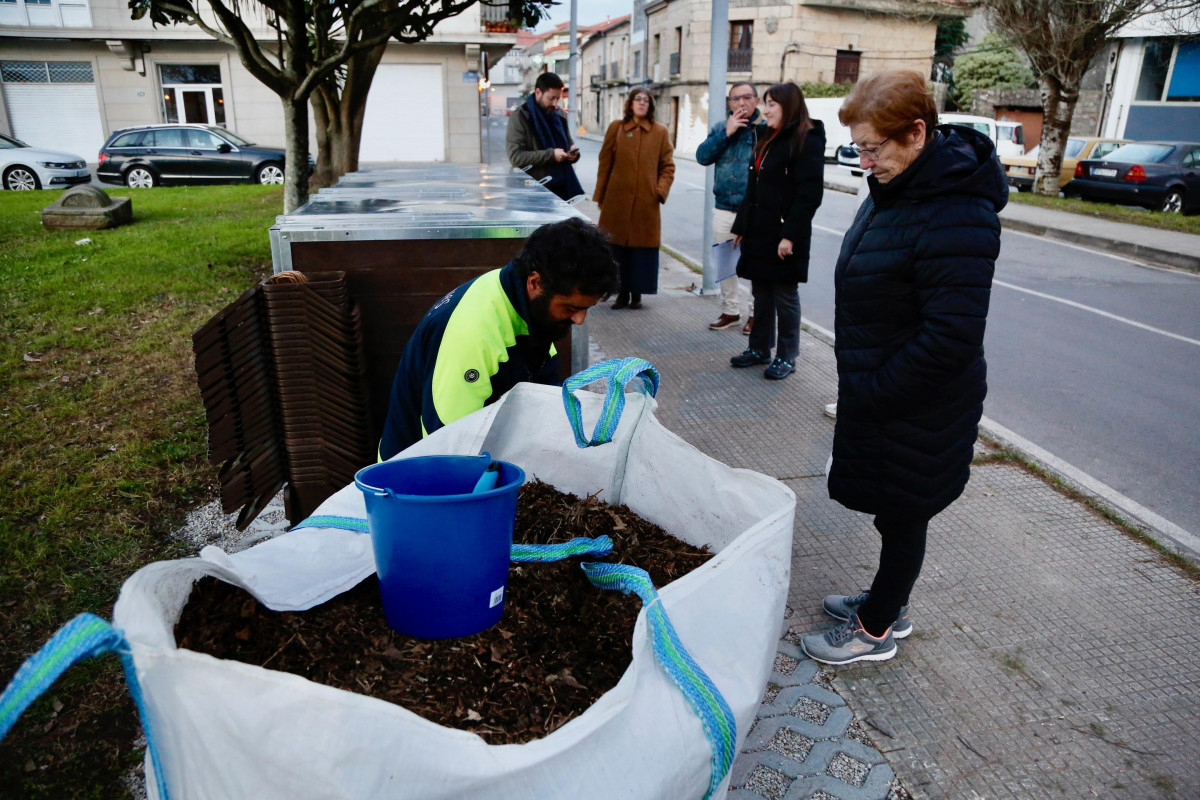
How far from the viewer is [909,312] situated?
2391 millimetres

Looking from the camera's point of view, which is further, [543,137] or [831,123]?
[831,123]

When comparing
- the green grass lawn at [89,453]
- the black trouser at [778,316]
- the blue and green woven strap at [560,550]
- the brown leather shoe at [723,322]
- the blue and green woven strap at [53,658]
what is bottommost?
the green grass lawn at [89,453]

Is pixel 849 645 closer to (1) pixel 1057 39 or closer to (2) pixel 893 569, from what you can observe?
(2) pixel 893 569

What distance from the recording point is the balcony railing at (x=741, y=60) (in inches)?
1671

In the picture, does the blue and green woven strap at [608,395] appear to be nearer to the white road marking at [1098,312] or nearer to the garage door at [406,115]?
the white road marking at [1098,312]

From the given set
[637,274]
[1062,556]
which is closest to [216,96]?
[637,274]

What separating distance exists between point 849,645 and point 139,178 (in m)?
20.3

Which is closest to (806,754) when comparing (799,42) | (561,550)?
(561,550)

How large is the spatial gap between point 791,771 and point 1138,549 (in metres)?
2.30

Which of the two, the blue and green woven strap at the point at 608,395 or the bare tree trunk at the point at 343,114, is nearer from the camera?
the blue and green woven strap at the point at 608,395

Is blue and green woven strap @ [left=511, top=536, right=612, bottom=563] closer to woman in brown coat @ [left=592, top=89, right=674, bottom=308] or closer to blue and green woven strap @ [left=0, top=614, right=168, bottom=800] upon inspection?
blue and green woven strap @ [left=0, top=614, right=168, bottom=800]

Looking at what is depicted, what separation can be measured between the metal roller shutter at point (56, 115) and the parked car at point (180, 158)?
10.2 meters

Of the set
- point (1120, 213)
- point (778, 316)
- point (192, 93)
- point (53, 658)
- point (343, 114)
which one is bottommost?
point (1120, 213)

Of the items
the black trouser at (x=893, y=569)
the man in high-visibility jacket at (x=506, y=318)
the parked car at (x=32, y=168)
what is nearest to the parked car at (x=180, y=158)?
the parked car at (x=32, y=168)
